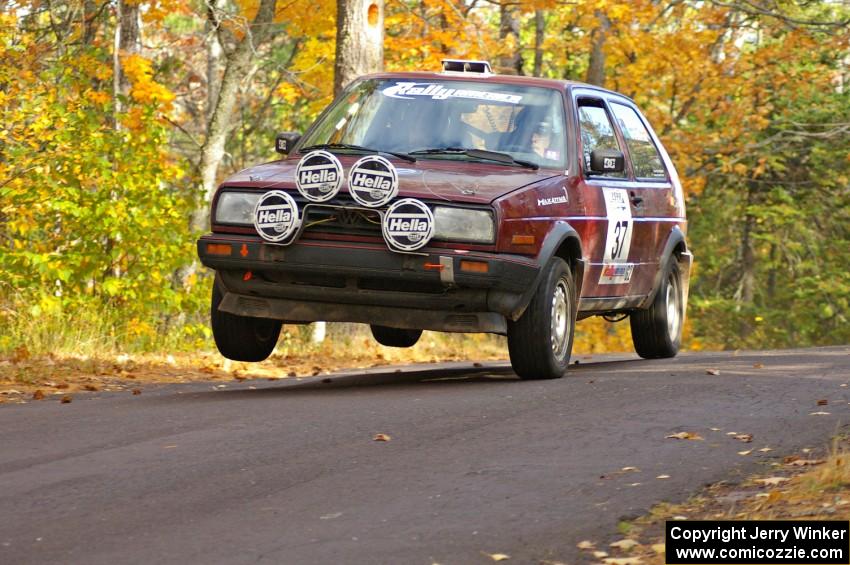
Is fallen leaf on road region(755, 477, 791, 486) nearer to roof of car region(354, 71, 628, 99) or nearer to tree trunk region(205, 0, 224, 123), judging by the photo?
roof of car region(354, 71, 628, 99)

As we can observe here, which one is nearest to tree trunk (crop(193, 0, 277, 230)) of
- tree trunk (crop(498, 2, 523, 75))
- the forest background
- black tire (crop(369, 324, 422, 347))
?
the forest background

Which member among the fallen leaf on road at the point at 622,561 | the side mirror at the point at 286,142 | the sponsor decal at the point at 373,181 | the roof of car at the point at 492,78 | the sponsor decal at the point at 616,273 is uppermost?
the roof of car at the point at 492,78

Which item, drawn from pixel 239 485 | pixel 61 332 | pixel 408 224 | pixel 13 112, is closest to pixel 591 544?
pixel 239 485

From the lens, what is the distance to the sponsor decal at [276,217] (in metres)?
8.49

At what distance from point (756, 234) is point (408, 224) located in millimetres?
24762

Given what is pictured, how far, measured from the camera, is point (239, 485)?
5.80 meters

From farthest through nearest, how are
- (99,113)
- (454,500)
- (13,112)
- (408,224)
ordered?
(99,113), (13,112), (408,224), (454,500)

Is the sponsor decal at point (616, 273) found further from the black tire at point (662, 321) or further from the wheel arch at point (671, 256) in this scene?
the black tire at point (662, 321)

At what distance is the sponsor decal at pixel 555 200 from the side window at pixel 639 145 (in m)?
1.82

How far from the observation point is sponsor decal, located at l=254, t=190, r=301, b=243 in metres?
8.49

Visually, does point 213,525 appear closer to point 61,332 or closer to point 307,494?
point 307,494

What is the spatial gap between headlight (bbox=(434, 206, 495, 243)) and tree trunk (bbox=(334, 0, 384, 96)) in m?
7.40

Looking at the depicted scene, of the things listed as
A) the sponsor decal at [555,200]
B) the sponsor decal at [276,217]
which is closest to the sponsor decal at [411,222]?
the sponsor decal at [276,217]

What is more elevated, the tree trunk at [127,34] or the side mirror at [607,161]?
the tree trunk at [127,34]
